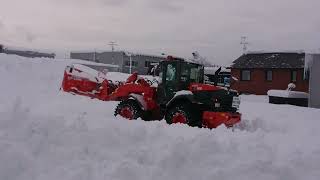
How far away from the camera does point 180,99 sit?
45.5ft

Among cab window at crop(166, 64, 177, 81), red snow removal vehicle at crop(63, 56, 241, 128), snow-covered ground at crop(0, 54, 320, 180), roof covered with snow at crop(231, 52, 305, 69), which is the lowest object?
snow-covered ground at crop(0, 54, 320, 180)

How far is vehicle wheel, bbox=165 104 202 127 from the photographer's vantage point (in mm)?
13508

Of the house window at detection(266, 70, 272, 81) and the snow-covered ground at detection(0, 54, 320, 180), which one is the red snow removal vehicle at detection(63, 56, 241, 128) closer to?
the snow-covered ground at detection(0, 54, 320, 180)

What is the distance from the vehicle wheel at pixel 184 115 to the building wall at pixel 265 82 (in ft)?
85.9

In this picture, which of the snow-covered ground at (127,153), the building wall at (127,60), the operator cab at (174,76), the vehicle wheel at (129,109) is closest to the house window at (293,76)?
the operator cab at (174,76)

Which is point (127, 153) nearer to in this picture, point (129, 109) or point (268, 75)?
point (129, 109)

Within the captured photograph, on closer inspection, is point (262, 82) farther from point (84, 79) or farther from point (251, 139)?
point (251, 139)

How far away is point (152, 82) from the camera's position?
14.9 meters

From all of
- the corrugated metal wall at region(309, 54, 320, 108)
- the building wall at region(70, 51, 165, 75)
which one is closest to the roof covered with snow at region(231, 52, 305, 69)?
the corrugated metal wall at region(309, 54, 320, 108)

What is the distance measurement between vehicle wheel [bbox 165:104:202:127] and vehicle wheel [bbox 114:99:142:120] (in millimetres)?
1085

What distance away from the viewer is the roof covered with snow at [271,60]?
3872 centimetres

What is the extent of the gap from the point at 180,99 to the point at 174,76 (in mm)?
732

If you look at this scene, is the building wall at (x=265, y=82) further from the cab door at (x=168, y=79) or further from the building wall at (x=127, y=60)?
the cab door at (x=168, y=79)

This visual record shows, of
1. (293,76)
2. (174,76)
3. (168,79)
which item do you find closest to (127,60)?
(293,76)
